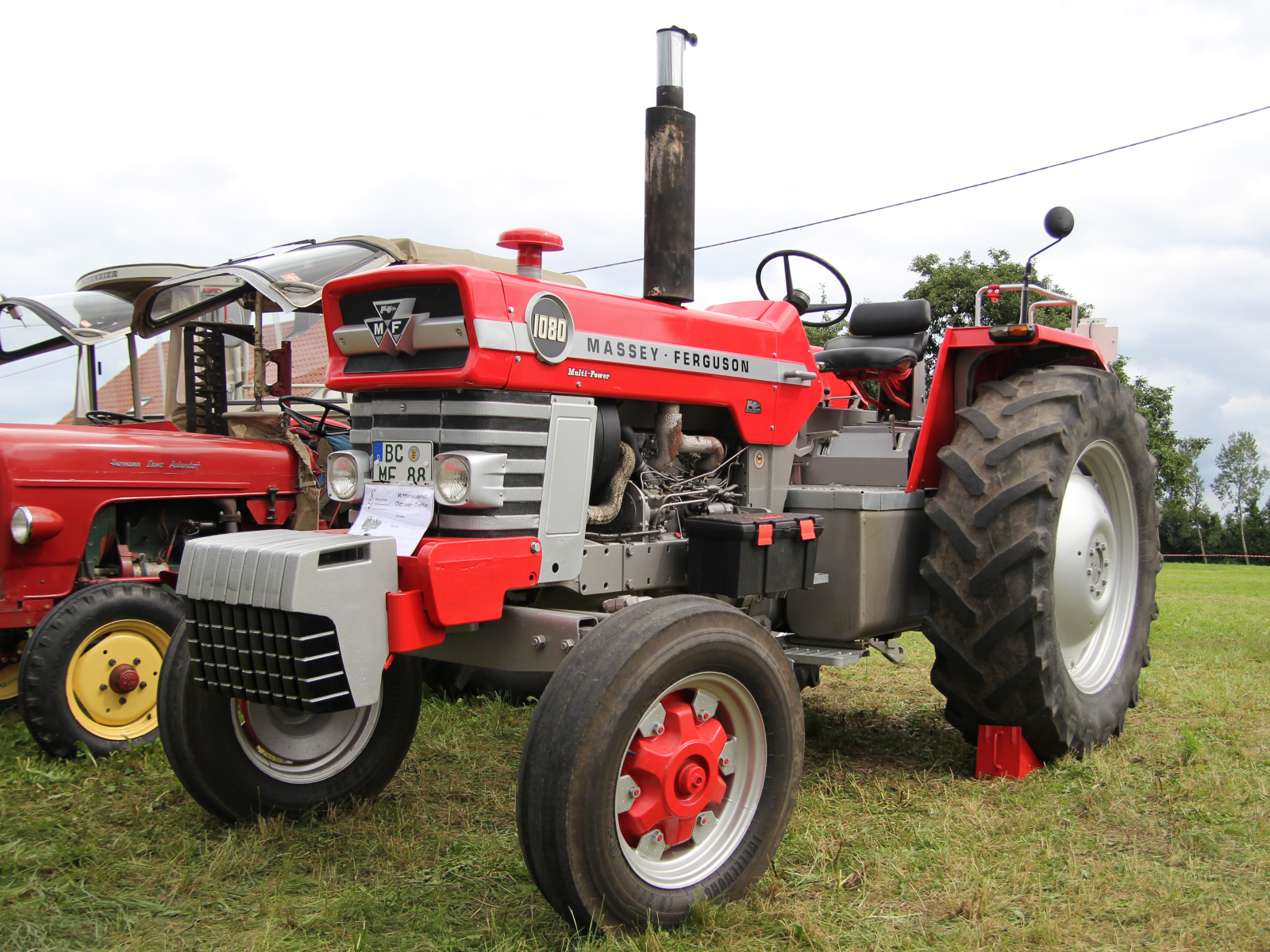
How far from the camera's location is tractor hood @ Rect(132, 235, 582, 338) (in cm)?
552

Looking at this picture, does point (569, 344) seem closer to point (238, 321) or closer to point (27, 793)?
point (27, 793)

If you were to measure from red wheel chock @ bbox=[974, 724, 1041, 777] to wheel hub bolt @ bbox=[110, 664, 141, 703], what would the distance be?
3711mm

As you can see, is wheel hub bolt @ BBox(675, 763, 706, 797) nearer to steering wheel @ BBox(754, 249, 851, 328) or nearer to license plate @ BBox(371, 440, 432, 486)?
license plate @ BBox(371, 440, 432, 486)

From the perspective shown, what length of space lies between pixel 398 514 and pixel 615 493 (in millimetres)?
698

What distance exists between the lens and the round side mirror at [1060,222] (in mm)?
3805

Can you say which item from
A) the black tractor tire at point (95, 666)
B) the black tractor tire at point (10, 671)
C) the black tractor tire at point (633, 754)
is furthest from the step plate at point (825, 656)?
the black tractor tire at point (10, 671)

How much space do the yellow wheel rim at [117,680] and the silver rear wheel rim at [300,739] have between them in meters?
1.45

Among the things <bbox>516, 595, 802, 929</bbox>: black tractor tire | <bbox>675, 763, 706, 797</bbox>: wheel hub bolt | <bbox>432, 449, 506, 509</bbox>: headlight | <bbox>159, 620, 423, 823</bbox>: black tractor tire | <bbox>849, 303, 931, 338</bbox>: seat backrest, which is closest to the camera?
<bbox>516, 595, 802, 929</bbox>: black tractor tire

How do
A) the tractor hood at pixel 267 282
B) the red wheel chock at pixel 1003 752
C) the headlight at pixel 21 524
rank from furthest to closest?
the tractor hood at pixel 267 282, the headlight at pixel 21 524, the red wheel chock at pixel 1003 752

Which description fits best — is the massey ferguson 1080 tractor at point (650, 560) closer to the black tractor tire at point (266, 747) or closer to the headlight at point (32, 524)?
the black tractor tire at point (266, 747)

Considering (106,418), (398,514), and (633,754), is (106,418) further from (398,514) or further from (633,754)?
(633,754)

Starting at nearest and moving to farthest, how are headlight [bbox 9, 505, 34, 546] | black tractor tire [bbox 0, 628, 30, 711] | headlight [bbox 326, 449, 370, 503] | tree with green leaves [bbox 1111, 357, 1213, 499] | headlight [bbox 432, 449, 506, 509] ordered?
headlight [bbox 432, 449, 506, 509] < headlight [bbox 326, 449, 370, 503] < headlight [bbox 9, 505, 34, 546] < black tractor tire [bbox 0, 628, 30, 711] < tree with green leaves [bbox 1111, 357, 1213, 499]

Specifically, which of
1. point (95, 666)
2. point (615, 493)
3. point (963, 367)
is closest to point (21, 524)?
point (95, 666)

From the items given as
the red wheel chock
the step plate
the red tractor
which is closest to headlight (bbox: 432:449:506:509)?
the step plate
